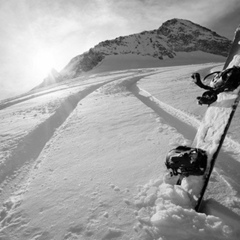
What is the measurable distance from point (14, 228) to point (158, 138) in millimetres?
2601

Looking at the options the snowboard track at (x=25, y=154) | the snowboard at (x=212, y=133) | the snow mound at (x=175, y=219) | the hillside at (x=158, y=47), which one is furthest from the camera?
the hillside at (x=158, y=47)

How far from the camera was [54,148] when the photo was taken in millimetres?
3971

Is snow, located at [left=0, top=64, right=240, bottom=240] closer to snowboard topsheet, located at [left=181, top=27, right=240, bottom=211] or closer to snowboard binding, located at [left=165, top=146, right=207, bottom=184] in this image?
snowboard topsheet, located at [left=181, top=27, right=240, bottom=211]

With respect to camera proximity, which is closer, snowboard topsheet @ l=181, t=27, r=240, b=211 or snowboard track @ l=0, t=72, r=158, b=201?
snowboard topsheet @ l=181, t=27, r=240, b=211

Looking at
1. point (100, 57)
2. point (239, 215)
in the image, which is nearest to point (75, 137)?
point (239, 215)

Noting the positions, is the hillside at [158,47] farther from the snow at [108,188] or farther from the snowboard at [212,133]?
the snowboard at [212,133]

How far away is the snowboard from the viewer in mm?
1705

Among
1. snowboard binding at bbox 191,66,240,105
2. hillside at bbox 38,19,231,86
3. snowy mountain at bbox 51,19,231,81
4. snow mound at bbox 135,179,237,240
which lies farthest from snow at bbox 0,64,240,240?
snowy mountain at bbox 51,19,231,81

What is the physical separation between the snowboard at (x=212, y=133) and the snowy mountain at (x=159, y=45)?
52986 mm

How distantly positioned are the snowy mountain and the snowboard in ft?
174

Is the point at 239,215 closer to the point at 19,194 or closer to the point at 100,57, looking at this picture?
the point at 19,194

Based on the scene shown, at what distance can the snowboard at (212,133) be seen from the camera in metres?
1.71

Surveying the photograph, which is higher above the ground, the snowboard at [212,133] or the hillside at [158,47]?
the hillside at [158,47]

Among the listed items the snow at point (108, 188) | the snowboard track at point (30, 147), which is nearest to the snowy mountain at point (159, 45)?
the snowboard track at point (30, 147)
